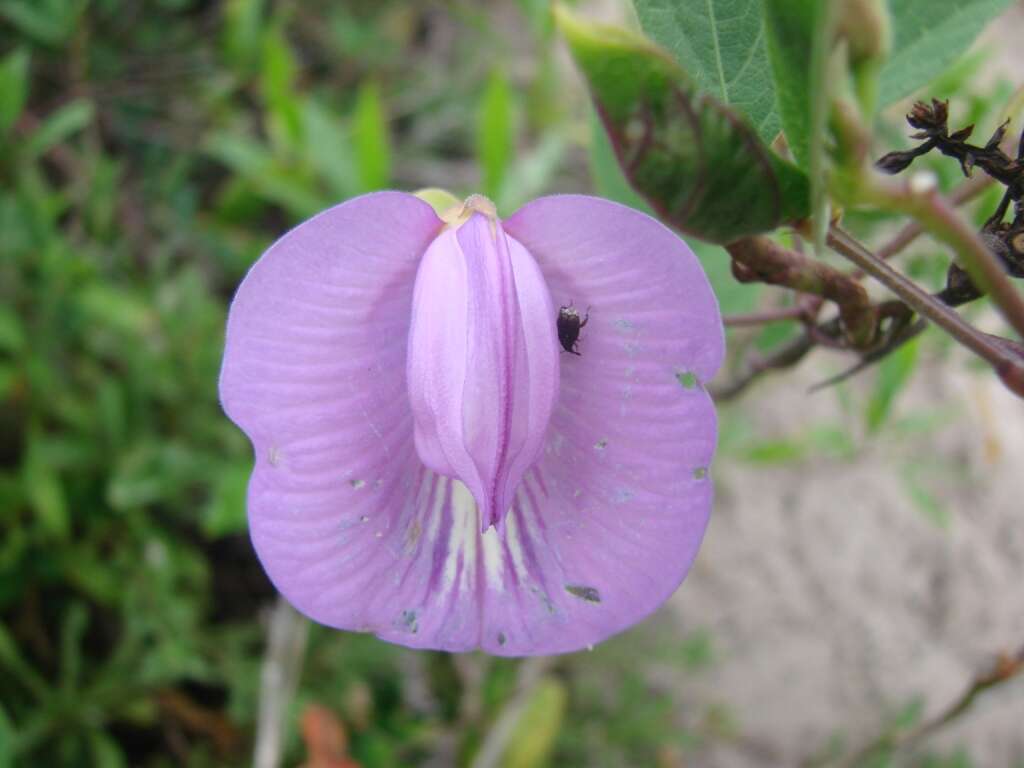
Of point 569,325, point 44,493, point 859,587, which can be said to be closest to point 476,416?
point 569,325

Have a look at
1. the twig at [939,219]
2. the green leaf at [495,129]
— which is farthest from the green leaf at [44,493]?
the twig at [939,219]

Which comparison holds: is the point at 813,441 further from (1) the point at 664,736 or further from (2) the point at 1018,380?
(2) the point at 1018,380

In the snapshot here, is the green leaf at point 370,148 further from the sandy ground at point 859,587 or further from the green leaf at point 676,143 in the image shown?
the green leaf at point 676,143

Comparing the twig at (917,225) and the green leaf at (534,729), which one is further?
→ the green leaf at (534,729)

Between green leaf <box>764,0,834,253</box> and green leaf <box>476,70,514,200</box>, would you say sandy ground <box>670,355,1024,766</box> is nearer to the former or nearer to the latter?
green leaf <box>476,70,514,200</box>

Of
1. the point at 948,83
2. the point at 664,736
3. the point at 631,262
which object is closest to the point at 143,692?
the point at 664,736
